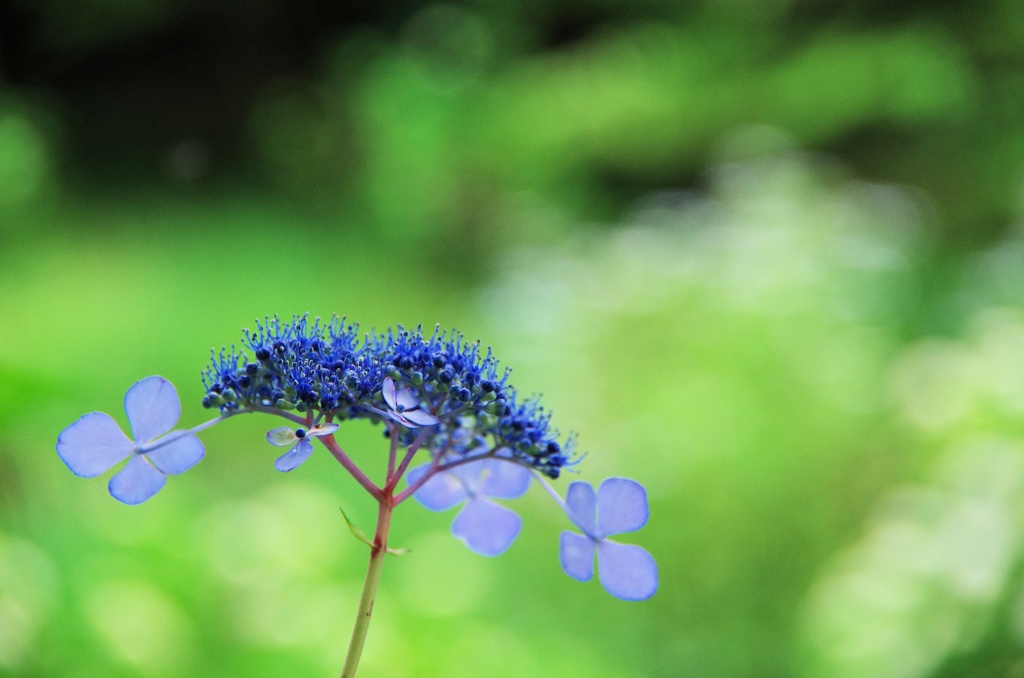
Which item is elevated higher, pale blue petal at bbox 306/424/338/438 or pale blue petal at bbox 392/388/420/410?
pale blue petal at bbox 392/388/420/410

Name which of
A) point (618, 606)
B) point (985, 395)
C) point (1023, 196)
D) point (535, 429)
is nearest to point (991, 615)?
point (985, 395)

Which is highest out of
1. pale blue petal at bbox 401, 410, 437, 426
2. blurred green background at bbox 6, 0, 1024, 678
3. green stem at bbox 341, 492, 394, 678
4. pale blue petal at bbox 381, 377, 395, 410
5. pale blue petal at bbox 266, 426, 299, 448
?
blurred green background at bbox 6, 0, 1024, 678

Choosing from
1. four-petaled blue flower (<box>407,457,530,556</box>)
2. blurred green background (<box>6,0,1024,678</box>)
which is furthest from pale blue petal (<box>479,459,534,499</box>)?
blurred green background (<box>6,0,1024,678</box>)

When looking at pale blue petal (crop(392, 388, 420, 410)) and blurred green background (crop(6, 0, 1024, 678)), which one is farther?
blurred green background (crop(6, 0, 1024, 678))

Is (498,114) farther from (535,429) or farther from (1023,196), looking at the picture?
(535,429)

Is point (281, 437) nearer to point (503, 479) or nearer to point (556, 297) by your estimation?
point (503, 479)

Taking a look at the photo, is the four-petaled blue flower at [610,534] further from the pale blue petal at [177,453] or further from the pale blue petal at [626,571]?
the pale blue petal at [177,453]

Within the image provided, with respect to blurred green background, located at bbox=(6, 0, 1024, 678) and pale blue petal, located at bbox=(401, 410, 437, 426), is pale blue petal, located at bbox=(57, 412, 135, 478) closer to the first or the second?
pale blue petal, located at bbox=(401, 410, 437, 426)

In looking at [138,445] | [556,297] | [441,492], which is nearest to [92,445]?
[138,445]
